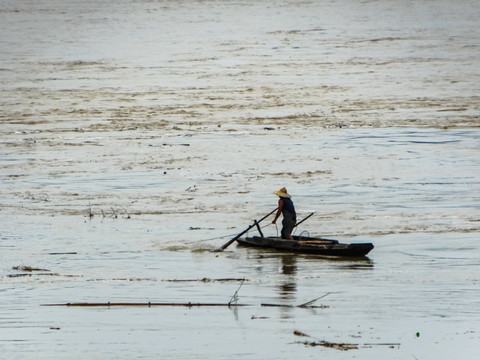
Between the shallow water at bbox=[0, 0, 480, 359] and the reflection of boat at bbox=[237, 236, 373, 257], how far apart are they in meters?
0.28

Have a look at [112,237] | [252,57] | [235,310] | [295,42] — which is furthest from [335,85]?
[235,310]

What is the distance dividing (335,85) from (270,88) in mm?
2675

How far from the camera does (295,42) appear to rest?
54.3m

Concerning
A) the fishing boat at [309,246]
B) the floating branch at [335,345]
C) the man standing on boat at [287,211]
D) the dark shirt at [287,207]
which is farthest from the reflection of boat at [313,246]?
the floating branch at [335,345]

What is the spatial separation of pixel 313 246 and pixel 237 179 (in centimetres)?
912

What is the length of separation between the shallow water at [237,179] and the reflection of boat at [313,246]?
0.92ft

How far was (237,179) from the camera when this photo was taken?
29734 mm

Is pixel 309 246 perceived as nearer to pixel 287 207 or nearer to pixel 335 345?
pixel 287 207

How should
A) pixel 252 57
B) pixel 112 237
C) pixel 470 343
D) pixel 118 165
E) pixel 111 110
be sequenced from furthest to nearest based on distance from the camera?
pixel 252 57 → pixel 111 110 → pixel 118 165 → pixel 112 237 → pixel 470 343

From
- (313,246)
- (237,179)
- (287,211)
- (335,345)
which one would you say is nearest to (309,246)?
(313,246)

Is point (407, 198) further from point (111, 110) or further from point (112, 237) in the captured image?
point (111, 110)

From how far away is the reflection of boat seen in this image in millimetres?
20406

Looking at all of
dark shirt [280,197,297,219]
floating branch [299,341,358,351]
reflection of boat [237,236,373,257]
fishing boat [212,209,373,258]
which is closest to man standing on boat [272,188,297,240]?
dark shirt [280,197,297,219]

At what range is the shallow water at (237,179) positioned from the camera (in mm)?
15445
